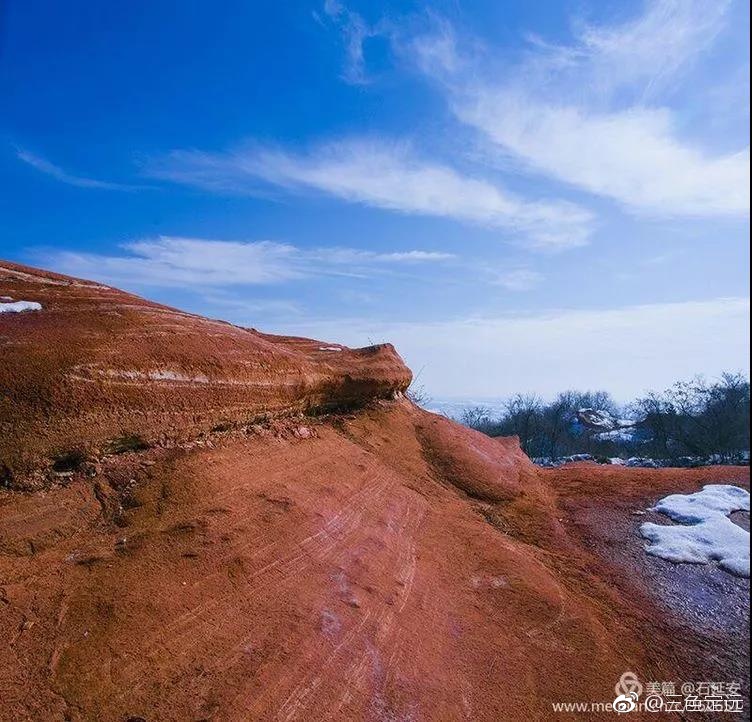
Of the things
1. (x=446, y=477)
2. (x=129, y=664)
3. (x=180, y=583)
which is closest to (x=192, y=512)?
(x=180, y=583)

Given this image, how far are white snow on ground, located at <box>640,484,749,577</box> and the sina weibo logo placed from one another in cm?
226

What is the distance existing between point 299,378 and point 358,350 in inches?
98.5

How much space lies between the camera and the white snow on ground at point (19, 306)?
207 inches

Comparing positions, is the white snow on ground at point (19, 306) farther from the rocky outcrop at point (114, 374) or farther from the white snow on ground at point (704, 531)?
the white snow on ground at point (704, 531)

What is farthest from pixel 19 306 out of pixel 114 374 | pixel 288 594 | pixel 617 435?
pixel 617 435

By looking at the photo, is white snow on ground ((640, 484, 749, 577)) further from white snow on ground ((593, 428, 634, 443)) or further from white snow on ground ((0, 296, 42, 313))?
white snow on ground ((593, 428, 634, 443))

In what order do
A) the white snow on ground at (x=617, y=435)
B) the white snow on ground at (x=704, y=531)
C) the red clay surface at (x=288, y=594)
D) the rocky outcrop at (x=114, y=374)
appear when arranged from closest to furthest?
the red clay surface at (x=288, y=594), the rocky outcrop at (x=114, y=374), the white snow on ground at (x=704, y=531), the white snow on ground at (x=617, y=435)

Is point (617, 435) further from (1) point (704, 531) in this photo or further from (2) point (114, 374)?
(2) point (114, 374)

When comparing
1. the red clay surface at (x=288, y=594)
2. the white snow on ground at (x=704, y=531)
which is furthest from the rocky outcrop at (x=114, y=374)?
the white snow on ground at (x=704, y=531)

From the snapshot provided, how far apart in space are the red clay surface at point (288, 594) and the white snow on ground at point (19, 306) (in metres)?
0.35

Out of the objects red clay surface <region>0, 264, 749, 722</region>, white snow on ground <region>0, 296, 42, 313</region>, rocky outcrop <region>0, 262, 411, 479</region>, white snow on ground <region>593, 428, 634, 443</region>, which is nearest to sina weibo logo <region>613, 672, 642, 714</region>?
red clay surface <region>0, 264, 749, 722</region>

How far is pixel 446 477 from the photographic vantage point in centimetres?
720

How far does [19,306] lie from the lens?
536 cm

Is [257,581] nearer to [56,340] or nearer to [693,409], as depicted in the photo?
[56,340]
